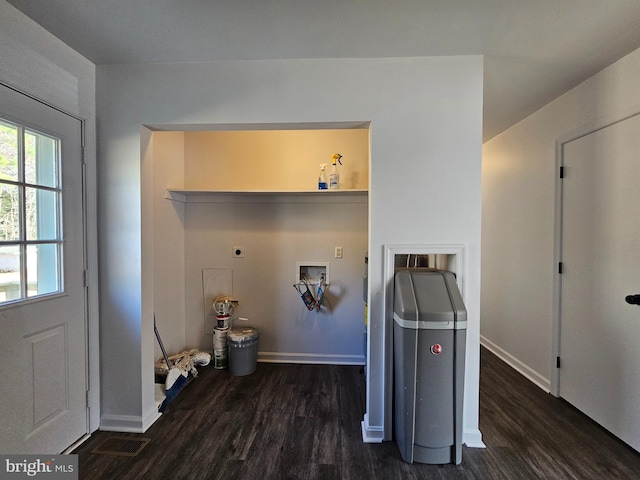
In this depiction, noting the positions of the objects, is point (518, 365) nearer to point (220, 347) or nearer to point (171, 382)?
point (220, 347)

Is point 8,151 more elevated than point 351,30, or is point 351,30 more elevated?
point 351,30

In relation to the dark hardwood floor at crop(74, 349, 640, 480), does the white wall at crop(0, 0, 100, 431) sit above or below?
above

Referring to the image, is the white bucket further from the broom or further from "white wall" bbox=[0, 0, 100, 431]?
"white wall" bbox=[0, 0, 100, 431]

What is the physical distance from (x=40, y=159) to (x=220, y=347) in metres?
1.98

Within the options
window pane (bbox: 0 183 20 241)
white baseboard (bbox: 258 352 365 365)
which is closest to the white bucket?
white baseboard (bbox: 258 352 365 365)

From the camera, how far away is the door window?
4.65 feet

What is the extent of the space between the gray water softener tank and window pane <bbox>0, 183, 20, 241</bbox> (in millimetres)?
2132

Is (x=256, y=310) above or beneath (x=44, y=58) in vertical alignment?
beneath

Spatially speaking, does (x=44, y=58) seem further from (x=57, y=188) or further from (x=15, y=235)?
(x=15, y=235)

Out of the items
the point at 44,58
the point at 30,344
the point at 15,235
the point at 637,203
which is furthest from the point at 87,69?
the point at 637,203

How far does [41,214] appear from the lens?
1580 mm

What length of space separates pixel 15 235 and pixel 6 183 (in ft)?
0.88

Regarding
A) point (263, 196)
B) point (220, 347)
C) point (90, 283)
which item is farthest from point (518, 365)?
point (90, 283)

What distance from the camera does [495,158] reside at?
3.19m
